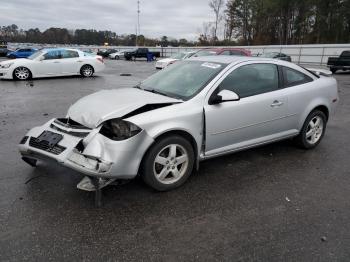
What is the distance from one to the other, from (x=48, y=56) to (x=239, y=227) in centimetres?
1492

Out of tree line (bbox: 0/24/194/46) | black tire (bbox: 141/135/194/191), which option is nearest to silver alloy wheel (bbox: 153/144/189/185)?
black tire (bbox: 141/135/194/191)

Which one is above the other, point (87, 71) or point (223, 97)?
point (223, 97)

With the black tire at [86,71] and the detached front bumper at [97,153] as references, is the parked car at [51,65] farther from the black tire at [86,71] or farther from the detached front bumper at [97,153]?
the detached front bumper at [97,153]

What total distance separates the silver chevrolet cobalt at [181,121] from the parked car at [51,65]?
12.2m

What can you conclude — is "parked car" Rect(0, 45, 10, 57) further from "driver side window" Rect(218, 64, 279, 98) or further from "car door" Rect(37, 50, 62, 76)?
"driver side window" Rect(218, 64, 279, 98)

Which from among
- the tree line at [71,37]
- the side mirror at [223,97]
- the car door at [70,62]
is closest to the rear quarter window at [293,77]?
the side mirror at [223,97]

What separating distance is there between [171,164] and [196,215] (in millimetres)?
731

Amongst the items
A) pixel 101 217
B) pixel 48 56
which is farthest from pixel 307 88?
pixel 48 56

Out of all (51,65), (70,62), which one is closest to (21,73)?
(51,65)

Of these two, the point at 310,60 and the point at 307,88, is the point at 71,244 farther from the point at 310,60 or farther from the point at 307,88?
the point at 310,60

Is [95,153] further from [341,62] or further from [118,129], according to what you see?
[341,62]

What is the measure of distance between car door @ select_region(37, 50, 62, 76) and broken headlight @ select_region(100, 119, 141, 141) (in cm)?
1347

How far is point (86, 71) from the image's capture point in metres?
17.4

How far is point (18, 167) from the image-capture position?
4.56 m
